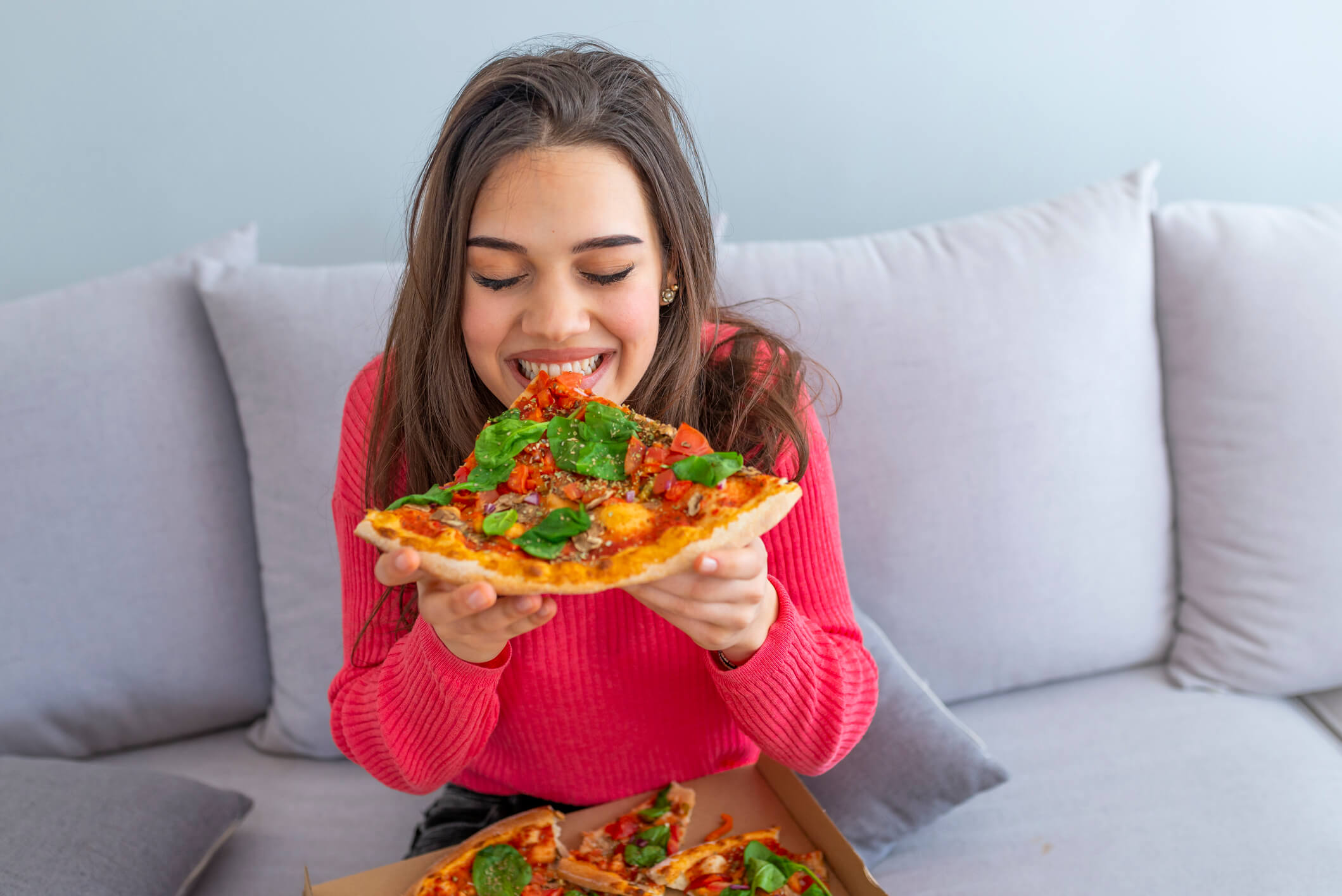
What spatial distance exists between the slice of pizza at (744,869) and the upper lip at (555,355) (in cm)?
63

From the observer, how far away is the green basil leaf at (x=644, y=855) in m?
1.16

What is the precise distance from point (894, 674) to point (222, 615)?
1.33 metres

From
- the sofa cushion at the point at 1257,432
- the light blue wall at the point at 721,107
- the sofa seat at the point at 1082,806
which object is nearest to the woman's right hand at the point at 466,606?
the sofa seat at the point at 1082,806

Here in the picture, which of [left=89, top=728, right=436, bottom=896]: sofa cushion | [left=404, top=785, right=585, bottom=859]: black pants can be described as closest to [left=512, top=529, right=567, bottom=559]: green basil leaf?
[left=404, top=785, right=585, bottom=859]: black pants

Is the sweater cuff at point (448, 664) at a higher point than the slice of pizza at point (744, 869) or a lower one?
higher

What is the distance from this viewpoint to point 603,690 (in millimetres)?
1404

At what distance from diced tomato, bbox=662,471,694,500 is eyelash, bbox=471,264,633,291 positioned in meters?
→ 0.30

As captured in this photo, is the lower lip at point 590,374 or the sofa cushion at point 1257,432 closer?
the lower lip at point 590,374

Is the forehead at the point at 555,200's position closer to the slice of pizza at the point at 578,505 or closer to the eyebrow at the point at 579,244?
the eyebrow at the point at 579,244

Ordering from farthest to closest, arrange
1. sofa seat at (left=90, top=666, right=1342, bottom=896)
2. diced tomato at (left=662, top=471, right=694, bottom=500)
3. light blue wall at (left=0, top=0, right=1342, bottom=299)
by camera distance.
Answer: light blue wall at (left=0, top=0, right=1342, bottom=299) → sofa seat at (left=90, top=666, right=1342, bottom=896) → diced tomato at (left=662, top=471, right=694, bottom=500)

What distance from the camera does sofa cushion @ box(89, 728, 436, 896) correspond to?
5.39 ft

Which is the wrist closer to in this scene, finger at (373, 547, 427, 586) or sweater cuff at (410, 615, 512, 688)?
sweater cuff at (410, 615, 512, 688)

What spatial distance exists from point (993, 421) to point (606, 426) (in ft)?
3.57

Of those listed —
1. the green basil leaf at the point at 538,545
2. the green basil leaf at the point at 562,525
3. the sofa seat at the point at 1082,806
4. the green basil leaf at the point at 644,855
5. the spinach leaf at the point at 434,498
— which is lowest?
the sofa seat at the point at 1082,806
